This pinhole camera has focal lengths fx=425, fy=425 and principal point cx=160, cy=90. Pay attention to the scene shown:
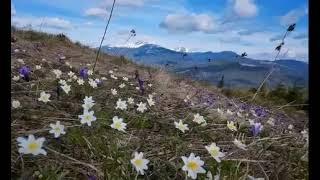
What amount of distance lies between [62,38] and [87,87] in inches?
242

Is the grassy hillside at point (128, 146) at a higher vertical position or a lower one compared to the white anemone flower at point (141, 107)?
lower

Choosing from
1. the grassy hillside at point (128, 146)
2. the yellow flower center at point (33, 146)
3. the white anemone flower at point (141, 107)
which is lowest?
the grassy hillside at point (128, 146)

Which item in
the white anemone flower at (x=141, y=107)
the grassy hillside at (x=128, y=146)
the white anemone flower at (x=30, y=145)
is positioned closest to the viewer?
the white anemone flower at (x=30, y=145)

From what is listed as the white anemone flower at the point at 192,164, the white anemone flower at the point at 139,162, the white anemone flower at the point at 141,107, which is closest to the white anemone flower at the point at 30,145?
the white anemone flower at the point at 139,162

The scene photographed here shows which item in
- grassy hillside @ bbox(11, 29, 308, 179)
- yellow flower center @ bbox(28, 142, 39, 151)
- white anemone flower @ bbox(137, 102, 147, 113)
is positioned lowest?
grassy hillside @ bbox(11, 29, 308, 179)

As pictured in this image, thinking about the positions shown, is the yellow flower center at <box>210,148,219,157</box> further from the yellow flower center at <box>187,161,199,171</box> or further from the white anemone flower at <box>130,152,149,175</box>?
the white anemone flower at <box>130,152,149,175</box>

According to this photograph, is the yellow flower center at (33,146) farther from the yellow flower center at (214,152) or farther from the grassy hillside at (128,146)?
the yellow flower center at (214,152)

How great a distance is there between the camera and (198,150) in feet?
6.53

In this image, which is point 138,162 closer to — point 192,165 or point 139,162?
point 139,162

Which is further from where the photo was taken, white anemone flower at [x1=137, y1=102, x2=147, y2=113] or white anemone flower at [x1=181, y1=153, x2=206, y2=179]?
white anemone flower at [x1=137, y1=102, x2=147, y2=113]

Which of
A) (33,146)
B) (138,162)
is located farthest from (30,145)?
(138,162)

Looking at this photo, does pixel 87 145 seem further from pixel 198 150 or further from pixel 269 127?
→ pixel 269 127

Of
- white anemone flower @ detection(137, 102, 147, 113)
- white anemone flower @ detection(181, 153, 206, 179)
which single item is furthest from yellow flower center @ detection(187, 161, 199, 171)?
white anemone flower @ detection(137, 102, 147, 113)
